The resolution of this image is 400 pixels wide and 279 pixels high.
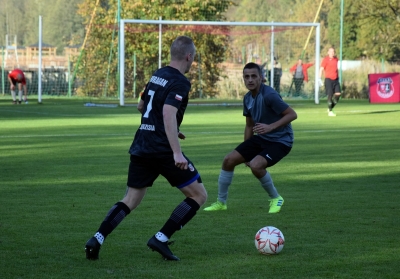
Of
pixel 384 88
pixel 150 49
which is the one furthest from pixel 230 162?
pixel 384 88

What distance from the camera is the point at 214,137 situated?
723 inches

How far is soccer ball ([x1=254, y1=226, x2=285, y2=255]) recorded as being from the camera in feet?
21.4

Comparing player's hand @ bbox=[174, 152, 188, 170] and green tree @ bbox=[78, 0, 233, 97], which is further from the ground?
green tree @ bbox=[78, 0, 233, 97]

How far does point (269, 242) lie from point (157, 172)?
106 centimetres

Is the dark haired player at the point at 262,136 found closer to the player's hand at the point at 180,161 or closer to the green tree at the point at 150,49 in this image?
the player's hand at the point at 180,161

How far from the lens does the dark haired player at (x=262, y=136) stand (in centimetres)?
874

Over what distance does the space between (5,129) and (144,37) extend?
1715cm

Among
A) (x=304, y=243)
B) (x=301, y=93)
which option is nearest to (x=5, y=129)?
(x=304, y=243)

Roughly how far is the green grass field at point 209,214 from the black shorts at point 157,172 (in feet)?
1.99

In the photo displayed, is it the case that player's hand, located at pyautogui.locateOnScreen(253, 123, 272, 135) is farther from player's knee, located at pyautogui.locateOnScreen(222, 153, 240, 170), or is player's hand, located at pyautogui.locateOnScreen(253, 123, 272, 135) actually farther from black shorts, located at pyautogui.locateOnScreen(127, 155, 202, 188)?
black shorts, located at pyautogui.locateOnScreen(127, 155, 202, 188)

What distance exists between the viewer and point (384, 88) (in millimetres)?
36344

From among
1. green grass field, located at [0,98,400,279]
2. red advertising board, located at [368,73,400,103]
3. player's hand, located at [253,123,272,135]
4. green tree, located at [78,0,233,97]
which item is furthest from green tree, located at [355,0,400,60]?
player's hand, located at [253,123,272,135]

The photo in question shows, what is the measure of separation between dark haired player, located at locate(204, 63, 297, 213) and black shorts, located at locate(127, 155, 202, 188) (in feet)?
7.65

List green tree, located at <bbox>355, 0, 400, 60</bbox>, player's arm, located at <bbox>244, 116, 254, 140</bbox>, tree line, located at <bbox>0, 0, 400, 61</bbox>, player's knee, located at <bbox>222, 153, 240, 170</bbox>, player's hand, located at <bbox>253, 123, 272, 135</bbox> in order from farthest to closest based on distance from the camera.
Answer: green tree, located at <bbox>355, 0, 400, 60</bbox> → tree line, located at <bbox>0, 0, 400, 61</bbox> → player's arm, located at <bbox>244, 116, 254, 140</bbox> → player's knee, located at <bbox>222, 153, 240, 170</bbox> → player's hand, located at <bbox>253, 123, 272, 135</bbox>
